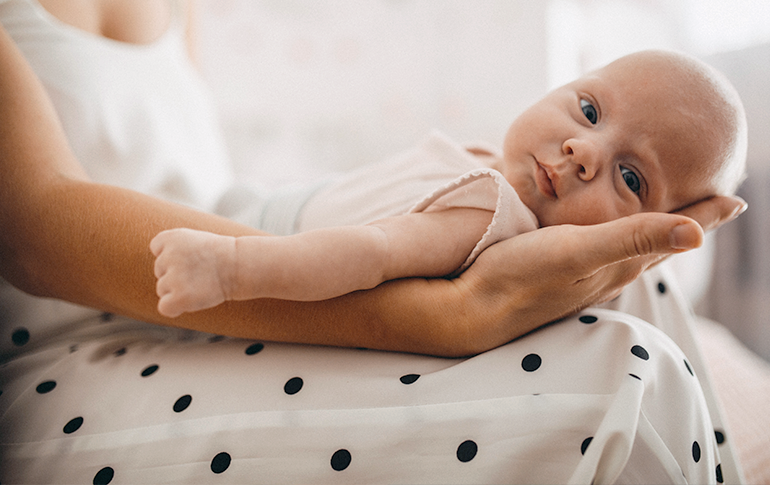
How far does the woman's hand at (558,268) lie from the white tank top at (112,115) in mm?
667

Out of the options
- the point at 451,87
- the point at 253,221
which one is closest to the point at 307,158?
the point at 451,87

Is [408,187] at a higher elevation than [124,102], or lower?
lower

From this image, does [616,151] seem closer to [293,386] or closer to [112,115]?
[293,386]

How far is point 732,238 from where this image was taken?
7.22 ft

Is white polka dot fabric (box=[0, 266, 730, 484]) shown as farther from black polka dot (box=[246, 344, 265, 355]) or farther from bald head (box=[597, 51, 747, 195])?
bald head (box=[597, 51, 747, 195])

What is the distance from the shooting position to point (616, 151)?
0.67m

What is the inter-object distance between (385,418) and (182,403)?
0.26m

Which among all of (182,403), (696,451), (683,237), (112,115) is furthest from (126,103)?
(696,451)

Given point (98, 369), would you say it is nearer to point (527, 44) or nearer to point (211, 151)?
point (211, 151)

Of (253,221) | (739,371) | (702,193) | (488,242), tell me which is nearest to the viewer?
(488,242)

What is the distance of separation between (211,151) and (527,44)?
5.23 ft

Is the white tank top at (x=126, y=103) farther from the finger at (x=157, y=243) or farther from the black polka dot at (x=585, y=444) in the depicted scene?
the black polka dot at (x=585, y=444)

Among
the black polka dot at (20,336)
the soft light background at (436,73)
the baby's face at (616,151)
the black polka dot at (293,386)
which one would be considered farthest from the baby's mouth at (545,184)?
the soft light background at (436,73)

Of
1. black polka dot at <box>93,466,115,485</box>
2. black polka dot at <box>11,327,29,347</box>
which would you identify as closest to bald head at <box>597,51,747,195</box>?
black polka dot at <box>93,466,115,485</box>
